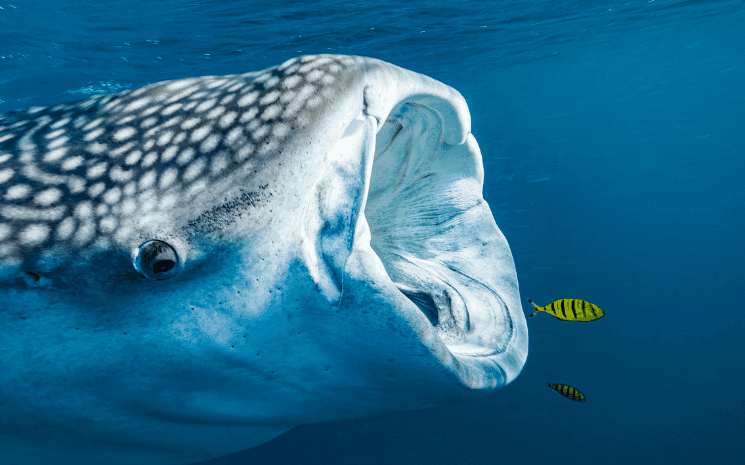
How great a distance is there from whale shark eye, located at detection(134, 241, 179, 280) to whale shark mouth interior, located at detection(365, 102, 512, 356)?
1.01m

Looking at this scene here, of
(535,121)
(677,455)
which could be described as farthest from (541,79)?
(535,121)

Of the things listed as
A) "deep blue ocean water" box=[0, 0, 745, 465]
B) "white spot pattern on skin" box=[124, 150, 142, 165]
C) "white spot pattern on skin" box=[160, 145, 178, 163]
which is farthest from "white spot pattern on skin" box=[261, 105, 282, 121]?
"deep blue ocean water" box=[0, 0, 745, 465]

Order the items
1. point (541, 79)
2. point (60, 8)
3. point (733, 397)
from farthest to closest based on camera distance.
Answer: point (541, 79) → point (733, 397) → point (60, 8)

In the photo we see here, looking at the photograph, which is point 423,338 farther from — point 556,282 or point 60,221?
point 556,282

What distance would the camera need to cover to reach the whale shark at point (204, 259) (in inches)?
40.7

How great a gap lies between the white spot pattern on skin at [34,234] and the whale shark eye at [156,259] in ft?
0.72

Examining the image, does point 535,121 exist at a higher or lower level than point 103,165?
lower

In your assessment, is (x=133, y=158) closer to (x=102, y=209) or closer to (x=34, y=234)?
(x=102, y=209)

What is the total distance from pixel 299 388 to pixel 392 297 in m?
0.59

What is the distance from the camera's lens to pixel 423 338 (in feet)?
3.60

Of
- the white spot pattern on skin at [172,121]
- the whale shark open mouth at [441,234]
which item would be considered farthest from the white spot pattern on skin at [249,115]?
the whale shark open mouth at [441,234]

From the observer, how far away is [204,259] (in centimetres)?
106

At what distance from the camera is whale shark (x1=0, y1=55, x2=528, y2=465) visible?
3.39ft

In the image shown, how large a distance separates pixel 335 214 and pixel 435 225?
103 centimetres
